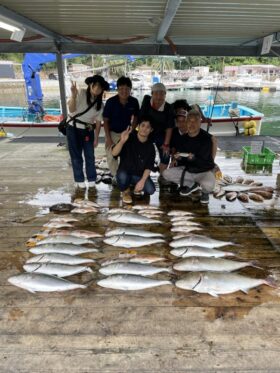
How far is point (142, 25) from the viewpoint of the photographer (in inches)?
187

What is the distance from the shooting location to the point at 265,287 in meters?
2.64

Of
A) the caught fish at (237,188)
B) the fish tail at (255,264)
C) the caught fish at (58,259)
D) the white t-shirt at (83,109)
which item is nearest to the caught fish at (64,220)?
the caught fish at (58,259)

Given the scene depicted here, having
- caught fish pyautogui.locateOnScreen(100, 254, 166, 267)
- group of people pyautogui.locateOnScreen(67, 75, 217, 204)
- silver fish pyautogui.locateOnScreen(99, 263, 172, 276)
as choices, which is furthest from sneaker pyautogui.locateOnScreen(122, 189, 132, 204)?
silver fish pyautogui.locateOnScreen(99, 263, 172, 276)

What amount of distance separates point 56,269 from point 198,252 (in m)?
1.40

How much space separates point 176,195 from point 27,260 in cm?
268

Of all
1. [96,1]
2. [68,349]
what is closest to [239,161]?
[96,1]

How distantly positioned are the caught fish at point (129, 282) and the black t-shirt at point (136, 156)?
2237 mm

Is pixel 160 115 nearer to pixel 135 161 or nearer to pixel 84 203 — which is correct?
pixel 135 161

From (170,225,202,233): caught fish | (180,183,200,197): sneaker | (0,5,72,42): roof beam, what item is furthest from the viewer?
(180,183,200,197): sneaker

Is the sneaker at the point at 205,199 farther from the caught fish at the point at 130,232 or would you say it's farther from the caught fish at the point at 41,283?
the caught fish at the point at 41,283

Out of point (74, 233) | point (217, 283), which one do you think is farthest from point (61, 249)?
point (217, 283)

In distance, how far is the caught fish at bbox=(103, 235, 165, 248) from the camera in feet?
10.9

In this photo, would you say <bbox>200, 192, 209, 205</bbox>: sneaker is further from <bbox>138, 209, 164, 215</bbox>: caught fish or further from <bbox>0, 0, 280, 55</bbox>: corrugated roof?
<bbox>0, 0, 280, 55</bbox>: corrugated roof

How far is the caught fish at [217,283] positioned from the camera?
2533 mm
